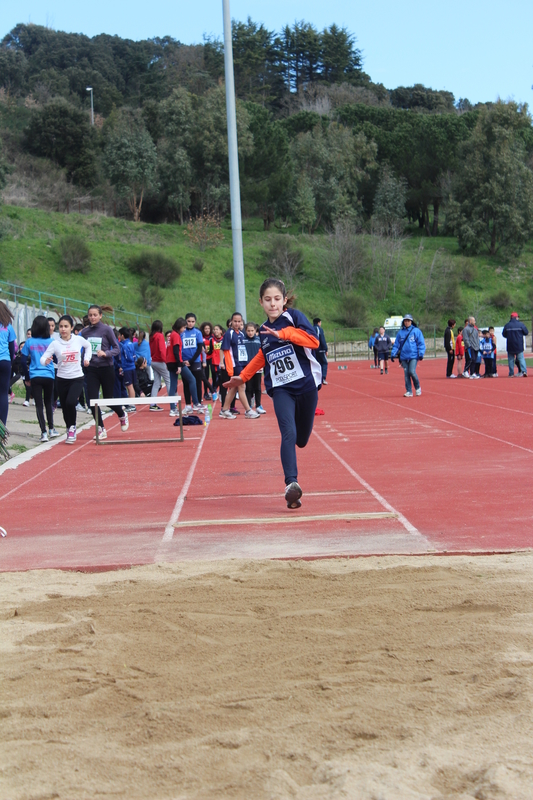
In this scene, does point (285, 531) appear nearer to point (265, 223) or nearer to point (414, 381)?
point (414, 381)

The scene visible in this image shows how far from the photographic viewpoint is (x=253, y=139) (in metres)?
67.2

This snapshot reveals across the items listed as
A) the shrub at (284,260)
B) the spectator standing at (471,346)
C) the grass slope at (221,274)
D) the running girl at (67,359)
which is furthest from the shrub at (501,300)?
the running girl at (67,359)

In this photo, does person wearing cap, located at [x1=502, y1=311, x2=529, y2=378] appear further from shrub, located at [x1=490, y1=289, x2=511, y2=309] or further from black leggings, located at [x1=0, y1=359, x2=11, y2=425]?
shrub, located at [x1=490, y1=289, x2=511, y2=309]

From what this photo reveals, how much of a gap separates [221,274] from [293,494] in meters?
53.5

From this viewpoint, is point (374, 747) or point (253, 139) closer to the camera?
point (374, 747)

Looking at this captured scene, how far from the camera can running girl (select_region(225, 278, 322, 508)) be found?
706 centimetres

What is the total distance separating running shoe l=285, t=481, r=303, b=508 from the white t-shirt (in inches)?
239

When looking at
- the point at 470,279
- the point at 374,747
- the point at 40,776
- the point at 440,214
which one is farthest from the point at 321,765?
the point at 440,214

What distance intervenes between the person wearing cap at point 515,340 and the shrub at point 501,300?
37507mm

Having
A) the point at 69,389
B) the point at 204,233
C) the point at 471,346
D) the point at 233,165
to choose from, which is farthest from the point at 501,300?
the point at 69,389

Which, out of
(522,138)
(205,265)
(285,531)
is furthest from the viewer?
(522,138)

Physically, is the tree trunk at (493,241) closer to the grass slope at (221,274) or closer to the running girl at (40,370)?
the grass slope at (221,274)

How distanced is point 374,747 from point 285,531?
3.64m

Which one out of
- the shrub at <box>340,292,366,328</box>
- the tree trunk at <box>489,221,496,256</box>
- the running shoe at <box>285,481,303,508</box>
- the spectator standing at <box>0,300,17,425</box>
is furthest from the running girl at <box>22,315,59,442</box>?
the tree trunk at <box>489,221,496,256</box>
